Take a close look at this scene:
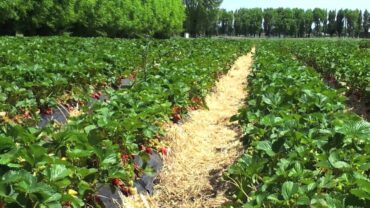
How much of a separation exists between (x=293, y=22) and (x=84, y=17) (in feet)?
301

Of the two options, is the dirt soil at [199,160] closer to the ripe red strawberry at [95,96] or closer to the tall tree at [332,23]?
the ripe red strawberry at [95,96]

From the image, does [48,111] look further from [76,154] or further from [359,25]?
[359,25]

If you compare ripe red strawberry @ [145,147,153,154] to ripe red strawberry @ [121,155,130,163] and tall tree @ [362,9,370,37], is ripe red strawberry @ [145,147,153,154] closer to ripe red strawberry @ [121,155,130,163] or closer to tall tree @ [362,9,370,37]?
ripe red strawberry @ [121,155,130,163]

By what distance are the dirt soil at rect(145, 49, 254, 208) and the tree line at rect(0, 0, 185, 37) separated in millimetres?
9910

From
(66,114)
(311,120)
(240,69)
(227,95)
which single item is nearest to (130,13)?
(240,69)

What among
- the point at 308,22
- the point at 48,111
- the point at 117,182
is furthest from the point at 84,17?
the point at 308,22

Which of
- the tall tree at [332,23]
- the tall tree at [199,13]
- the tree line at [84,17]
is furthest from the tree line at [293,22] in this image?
the tree line at [84,17]

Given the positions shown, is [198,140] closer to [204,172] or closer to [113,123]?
[204,172]

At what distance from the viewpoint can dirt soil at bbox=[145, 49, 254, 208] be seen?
466 centimetres

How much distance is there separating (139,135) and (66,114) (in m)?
2.58

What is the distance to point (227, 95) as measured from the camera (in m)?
12.2

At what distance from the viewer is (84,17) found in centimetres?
3641

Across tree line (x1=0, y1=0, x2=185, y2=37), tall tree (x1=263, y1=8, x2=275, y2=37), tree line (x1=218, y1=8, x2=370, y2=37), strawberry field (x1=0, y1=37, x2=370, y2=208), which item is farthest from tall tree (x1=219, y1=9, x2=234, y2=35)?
strawberry field (x1=0, y1=37, x2=370, y2=208)

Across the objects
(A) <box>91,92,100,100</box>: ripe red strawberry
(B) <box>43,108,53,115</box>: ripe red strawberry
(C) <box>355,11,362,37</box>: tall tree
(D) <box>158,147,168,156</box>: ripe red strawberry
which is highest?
(B) <box>43,108,53,115</box>: ripe red strawberry
